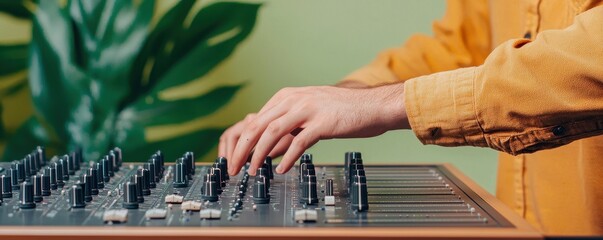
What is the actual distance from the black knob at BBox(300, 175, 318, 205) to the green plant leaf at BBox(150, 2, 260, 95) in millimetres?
1452

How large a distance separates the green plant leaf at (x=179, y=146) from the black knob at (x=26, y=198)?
1.50m

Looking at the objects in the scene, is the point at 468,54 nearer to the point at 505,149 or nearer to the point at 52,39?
the point at 505,149

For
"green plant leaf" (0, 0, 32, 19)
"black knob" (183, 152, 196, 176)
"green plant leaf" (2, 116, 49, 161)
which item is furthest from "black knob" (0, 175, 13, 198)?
"green plant leaf" (0, 0, 32, 19)

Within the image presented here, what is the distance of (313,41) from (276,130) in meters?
1.59

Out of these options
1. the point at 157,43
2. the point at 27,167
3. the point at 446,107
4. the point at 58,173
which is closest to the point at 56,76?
the point at 157,43

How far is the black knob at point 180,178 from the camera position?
1.50 m

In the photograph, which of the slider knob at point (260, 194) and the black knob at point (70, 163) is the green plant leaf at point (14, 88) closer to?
the black knob at point (70, 163)

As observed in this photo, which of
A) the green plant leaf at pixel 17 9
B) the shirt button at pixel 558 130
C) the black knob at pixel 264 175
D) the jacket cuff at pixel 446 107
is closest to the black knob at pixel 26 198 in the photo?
the black knob at pixel 264 175

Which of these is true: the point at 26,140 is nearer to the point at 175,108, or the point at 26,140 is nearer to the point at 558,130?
the point at 175,108

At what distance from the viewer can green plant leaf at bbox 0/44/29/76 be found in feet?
9.54

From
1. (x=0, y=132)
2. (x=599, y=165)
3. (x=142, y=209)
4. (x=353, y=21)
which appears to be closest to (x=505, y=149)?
(x=599, y=165)

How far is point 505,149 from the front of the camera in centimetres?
138

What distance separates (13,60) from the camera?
9.64 ft

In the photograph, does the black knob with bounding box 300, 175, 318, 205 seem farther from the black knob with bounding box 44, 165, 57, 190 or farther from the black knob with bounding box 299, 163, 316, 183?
the black knob with bounding box 44, 165, 57, 190
